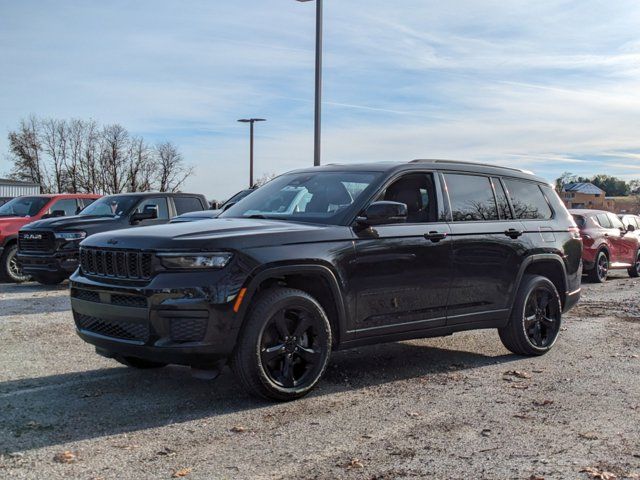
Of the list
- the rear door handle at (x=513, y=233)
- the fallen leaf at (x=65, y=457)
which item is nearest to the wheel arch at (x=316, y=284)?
the fallen leaf at (x=65, y=457)

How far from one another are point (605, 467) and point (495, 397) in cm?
162

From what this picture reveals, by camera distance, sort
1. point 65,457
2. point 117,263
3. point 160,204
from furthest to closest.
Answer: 1. point 160,204
2. point 117,263
3. point 65,457

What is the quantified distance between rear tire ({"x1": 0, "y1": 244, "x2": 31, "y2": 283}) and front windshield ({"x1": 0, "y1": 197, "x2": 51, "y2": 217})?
1000 mm

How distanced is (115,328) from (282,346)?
3.95 feet

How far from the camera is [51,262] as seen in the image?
12930 mm

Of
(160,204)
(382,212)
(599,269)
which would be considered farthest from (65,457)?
(599,269)

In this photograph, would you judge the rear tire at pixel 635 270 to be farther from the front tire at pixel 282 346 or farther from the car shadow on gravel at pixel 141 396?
the front tire at pixel 282 346

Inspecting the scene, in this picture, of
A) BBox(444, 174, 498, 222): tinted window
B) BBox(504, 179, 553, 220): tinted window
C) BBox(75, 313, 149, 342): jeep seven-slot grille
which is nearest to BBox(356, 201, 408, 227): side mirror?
BBox(444, 174, 498, 222): tinted window

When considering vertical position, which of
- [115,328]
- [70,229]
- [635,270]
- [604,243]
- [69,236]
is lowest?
[635,270]

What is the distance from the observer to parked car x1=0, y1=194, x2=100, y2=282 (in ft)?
47.1

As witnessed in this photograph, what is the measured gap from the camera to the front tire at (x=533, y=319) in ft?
23.7

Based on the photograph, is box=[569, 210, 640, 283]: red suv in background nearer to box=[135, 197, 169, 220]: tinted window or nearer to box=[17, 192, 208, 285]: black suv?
box=[135, 197, 169, 220]: tinted window

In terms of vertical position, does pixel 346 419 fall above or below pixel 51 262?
below

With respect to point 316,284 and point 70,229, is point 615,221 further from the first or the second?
point 316,284
